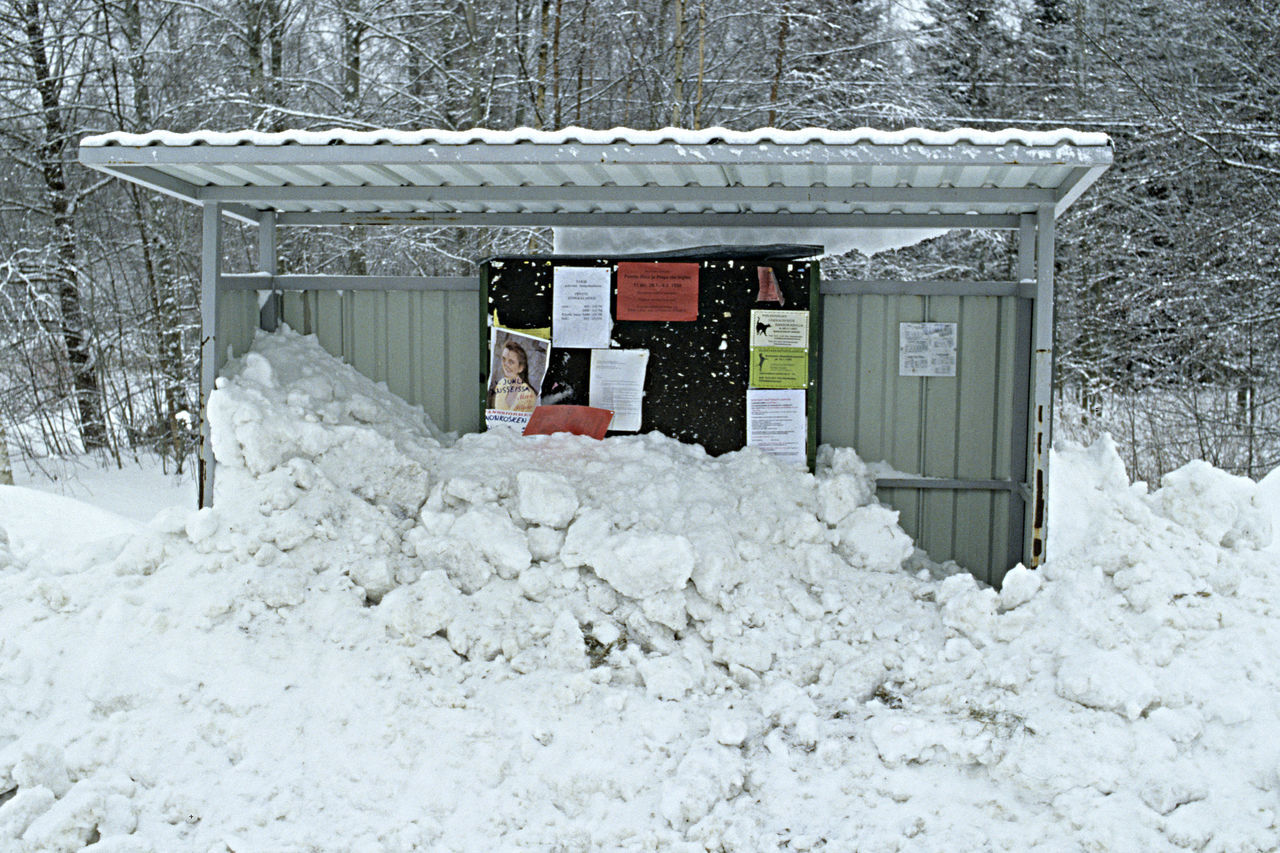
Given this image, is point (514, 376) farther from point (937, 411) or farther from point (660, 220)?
point (937, 411)

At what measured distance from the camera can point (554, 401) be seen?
5688 millimetres

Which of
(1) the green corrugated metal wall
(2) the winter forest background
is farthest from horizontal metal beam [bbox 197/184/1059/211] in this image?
(2) the winter forest background

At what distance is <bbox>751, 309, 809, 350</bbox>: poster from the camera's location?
18.2ft

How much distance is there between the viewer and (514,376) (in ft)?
18.8

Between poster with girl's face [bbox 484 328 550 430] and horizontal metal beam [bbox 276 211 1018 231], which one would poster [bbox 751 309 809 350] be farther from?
poster with girl's face [bbox 484 328 550 430]

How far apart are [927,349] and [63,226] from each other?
31.6 feet

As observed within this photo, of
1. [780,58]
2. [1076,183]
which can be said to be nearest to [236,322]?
[1076,183]

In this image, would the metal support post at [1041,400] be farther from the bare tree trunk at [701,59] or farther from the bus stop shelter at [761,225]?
the bare tree trunk at [701,59]

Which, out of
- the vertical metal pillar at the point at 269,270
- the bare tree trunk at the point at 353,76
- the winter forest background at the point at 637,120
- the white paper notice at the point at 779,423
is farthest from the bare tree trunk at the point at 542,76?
the white paper notice at the point at 779,423

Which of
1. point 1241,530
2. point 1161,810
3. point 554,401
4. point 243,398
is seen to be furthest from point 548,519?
point 1241,530

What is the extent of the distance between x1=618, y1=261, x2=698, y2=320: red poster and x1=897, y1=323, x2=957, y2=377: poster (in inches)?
49.4

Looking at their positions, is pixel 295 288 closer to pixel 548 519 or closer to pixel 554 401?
pixel 554 401

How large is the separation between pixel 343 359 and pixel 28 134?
757cm

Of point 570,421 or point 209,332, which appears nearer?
point 209,332
